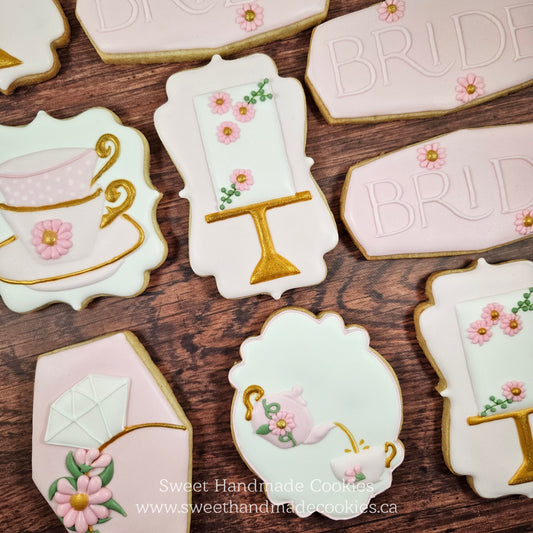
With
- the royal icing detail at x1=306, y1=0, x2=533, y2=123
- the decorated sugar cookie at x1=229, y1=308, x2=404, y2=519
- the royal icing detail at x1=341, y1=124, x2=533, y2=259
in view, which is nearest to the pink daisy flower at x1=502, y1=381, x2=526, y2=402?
the decorated sugar cookie at x1=229, y1=308, x2=404, y2=519

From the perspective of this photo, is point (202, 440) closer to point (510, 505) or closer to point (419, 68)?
point (510, 505)

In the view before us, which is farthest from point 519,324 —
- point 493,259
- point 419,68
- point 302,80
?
point 302,80

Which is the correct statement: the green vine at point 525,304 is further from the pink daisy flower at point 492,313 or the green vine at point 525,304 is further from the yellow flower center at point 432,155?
the yellow flower center at point 432,155

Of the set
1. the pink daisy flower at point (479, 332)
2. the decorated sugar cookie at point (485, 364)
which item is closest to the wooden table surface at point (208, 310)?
the decorated sugar cookie at point (485, 364)

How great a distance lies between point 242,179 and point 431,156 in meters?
0.58

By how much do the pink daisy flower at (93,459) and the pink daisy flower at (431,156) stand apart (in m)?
1.30

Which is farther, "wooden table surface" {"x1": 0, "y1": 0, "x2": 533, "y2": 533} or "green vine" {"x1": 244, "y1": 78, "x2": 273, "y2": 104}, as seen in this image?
"wooden table surface" {"x1": 0, "y1": 0, "x2": 533, "y2": 533}

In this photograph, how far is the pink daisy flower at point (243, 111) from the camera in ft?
5.43

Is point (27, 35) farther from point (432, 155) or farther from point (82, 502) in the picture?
point (82, 502)

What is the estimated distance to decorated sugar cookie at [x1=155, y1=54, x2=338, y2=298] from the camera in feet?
5.42

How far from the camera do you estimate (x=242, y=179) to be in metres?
1.64

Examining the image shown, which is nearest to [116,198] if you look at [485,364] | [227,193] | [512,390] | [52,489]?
[227,193]

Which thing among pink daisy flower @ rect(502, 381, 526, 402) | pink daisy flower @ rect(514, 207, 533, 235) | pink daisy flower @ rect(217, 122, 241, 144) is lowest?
pink daisy flower @ rect(502, 381, 526, 402)

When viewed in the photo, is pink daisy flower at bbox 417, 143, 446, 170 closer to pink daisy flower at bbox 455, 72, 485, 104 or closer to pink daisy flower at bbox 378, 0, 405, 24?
pink daisy flower at bbox 455, 72, 485, 104
